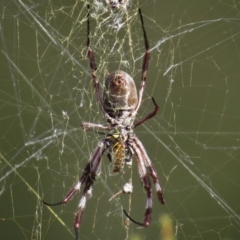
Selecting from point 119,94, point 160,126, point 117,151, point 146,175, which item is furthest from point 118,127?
point 160,126

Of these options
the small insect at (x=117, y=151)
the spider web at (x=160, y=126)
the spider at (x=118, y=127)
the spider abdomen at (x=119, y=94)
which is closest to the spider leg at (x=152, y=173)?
the spider at (x=118, y=127)

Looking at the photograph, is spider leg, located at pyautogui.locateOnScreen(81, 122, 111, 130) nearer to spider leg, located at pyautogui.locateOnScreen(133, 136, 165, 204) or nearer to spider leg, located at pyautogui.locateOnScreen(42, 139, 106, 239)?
spider leg, located at pyautogui.locateOnScreen(42, 139, 106, 239)

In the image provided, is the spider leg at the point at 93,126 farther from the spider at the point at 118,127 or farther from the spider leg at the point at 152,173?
the spider leg at the point at 152,173

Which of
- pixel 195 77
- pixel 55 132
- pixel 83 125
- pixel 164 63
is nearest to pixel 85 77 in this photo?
pixel 55 132

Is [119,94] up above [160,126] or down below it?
above

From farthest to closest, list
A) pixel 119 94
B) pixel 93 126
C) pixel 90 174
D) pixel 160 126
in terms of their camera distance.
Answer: pixel 160 126, pixel 90 174, pixel 93 126, pixel 119 94

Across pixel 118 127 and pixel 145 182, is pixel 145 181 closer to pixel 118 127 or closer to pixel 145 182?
pixel 145 182
